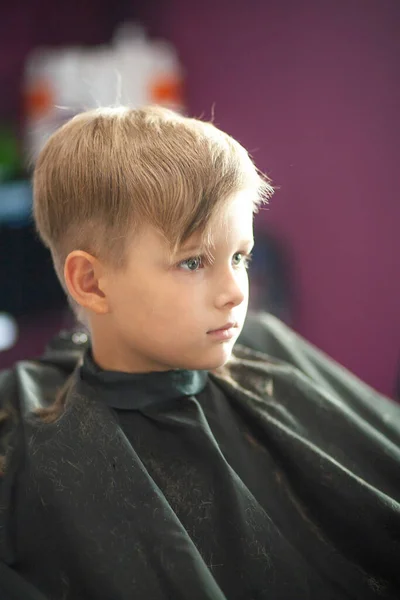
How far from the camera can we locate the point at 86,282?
3.51 feet

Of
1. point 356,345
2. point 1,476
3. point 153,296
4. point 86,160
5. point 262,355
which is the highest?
point 86,160

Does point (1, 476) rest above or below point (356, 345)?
above

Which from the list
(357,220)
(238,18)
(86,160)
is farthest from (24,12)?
(86,160)

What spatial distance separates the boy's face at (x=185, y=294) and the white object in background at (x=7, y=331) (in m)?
1.61

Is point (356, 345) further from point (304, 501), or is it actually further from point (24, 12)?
point (24, 12)

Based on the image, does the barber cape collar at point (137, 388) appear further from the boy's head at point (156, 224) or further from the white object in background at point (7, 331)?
the white object in background at point (7, 331)

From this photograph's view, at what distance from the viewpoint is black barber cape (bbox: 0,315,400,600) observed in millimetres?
952

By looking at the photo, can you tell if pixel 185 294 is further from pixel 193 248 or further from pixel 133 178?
pixel 133 178

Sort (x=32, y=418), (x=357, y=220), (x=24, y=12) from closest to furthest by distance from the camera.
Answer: (x=32, y=418) → (x=357, y=220) → (x=24, y=12)

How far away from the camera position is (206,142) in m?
1.01

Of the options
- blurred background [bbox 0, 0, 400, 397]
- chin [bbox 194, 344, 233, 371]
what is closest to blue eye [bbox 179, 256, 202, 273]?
chin [bbox 194, 344, 233, 371]

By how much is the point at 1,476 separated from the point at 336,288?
5.00ft

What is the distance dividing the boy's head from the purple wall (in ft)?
3.89

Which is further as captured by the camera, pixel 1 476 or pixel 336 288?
pixel 336 288
